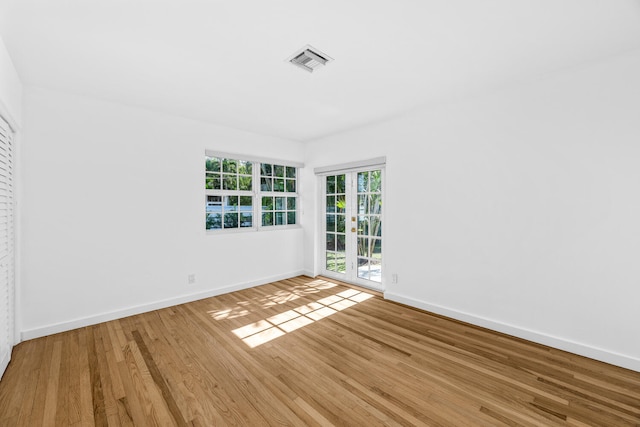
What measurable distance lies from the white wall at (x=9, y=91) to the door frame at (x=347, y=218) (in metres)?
3.63

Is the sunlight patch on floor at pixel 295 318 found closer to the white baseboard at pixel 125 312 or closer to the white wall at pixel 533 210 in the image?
the white wall at pixel 533 210

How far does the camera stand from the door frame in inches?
165

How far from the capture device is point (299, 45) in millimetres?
2182

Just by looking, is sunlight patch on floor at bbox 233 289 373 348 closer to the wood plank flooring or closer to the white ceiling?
the wood plank flooring

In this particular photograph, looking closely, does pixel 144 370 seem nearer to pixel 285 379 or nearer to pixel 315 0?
pixel 285 379

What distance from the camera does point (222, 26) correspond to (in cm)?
195

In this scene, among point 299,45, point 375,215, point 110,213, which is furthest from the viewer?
point 375,215

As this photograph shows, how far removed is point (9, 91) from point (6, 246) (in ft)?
4.19

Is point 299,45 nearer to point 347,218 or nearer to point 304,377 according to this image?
A: point 304,377

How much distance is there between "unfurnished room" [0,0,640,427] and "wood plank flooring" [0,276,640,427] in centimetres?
2

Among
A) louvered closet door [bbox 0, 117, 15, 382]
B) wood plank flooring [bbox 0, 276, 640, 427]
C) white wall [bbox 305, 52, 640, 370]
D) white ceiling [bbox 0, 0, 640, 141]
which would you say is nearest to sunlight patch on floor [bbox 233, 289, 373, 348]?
wood plank flooring [bbox 0, 276, 640, 427]

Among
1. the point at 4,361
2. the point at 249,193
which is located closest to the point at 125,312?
the point at 4,361

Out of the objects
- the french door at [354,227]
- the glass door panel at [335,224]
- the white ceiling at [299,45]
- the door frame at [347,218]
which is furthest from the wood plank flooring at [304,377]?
the white ceiling at [299,45]

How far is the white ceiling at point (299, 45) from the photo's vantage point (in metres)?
1.80
